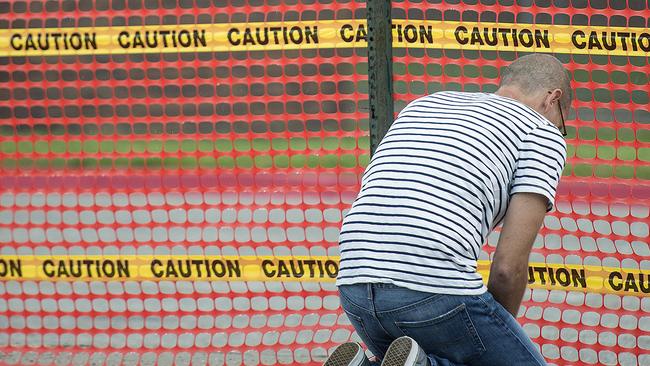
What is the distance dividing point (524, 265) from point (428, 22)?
2147 mm

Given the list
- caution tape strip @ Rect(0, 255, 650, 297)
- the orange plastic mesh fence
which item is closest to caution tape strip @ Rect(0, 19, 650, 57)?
the orange plastic mesh fence

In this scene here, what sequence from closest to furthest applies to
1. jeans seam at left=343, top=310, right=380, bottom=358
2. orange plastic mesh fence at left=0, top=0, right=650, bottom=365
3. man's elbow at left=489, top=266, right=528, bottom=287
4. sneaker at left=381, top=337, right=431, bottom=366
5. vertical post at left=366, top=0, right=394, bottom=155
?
sneaker at left=381, top=337, right=431, bottom=366
man's elbow at left=489, top=266, right=528, bottom=287
jeans seam at left=343, top=310, right=380, bottom=358
vertical post at left=366, top=0, right=394, bottom=155
orange plastic mesh fence at left=0, top=0, right=650, bottom=365

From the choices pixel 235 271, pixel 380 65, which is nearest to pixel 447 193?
pixel 380 65

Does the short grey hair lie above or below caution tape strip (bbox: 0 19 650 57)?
above

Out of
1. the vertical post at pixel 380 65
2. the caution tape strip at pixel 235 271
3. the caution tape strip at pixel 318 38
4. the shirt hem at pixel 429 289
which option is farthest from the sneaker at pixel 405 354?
the caution tape strip at pixel 318 38

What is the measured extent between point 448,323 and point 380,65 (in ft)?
5.74

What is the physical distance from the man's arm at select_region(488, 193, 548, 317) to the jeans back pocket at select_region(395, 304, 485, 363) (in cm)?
14

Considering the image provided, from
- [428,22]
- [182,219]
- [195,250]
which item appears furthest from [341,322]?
[182,219]

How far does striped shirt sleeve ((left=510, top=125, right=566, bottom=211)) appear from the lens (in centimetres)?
321

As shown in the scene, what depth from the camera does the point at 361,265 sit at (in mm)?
3264

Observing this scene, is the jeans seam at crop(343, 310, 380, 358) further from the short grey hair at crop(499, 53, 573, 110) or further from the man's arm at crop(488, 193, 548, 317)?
the short grey hair at crop(499, 53, 573, 110)

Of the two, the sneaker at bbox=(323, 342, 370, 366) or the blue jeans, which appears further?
the sneaker at bbox=(323, 342, 370, 366)

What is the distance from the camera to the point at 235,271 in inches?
208

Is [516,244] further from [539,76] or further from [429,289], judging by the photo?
[539,76]
